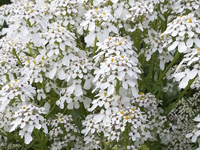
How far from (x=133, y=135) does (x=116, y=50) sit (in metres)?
0.73

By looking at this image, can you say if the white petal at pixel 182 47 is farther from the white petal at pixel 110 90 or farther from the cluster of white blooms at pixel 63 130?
the cluster of white blooms at pixel 63 130

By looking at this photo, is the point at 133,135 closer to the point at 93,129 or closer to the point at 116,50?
the point at 93,129

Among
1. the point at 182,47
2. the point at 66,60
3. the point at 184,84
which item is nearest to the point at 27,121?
the point at 66,60

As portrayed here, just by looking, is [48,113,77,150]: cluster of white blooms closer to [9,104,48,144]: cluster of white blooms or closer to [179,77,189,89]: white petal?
[9,104,48,144]: cluster of white blooms

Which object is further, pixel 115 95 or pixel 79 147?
pixel 79 147

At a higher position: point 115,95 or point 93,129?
point 115,95

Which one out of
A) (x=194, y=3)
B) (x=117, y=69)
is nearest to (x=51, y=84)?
(x=117, y=69)

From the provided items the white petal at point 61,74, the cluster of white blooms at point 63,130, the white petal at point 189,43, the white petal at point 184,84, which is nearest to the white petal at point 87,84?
the white petal at point 61,74

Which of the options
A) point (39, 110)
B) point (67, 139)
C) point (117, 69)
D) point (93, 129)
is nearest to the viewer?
point (117, 69)

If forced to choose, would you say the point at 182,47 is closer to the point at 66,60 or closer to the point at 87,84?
the point at 87,84

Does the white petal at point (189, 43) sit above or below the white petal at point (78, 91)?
above

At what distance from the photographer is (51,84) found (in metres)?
3.17

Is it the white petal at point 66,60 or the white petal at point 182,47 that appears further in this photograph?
the white petal at point 66,60

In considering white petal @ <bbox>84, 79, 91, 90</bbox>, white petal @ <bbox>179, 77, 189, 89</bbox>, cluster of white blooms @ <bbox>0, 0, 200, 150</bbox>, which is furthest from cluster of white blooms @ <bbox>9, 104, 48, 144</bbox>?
white petal @ <bbox>179, 77, 189, 89</bbox>
